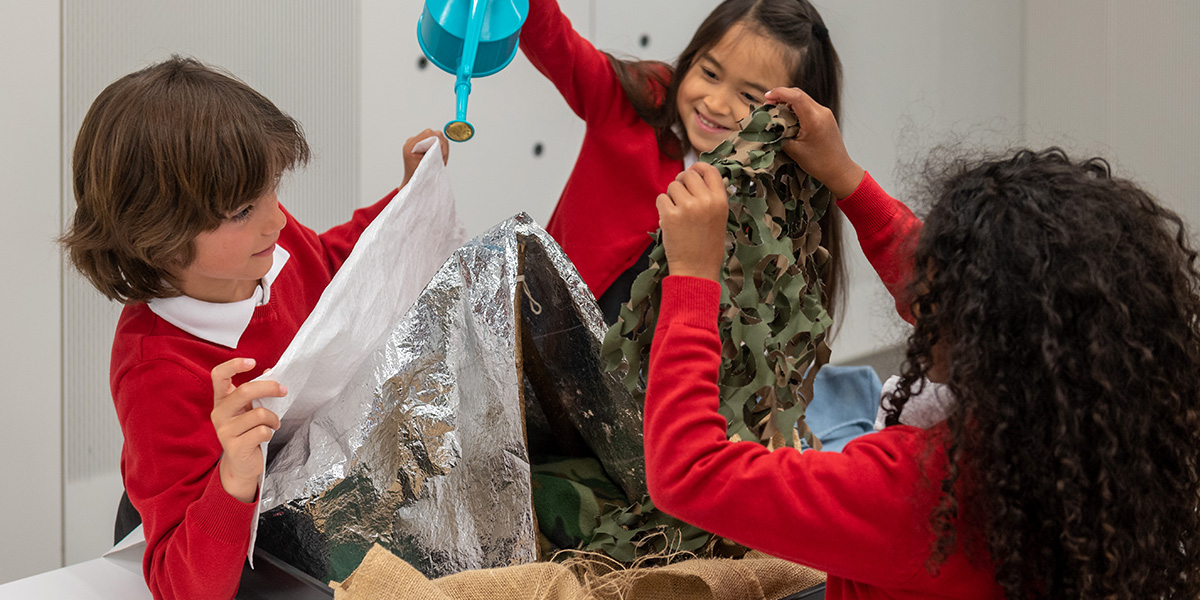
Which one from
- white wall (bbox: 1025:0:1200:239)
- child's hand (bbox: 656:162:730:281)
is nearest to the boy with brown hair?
child's hand (bbox: 656:162:730:281)

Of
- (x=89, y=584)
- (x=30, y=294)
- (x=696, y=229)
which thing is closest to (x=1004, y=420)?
(x=696, y=229)

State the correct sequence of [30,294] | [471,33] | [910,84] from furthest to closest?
[910,84], [30,294], [471,33]

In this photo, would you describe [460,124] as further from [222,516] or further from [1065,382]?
[1065,382]

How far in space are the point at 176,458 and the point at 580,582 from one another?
1.26ft

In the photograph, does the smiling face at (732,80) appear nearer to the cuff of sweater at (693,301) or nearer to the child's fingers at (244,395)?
the cuff of sweater at (693,301)

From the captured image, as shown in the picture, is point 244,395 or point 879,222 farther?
A: point 879,222

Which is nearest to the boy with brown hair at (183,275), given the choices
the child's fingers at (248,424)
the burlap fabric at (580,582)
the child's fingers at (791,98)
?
the child's fingers at (248,424)

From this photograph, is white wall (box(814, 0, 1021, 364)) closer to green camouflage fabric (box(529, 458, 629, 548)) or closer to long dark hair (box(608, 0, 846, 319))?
long dark hair (box(608, 0, 846, 319))

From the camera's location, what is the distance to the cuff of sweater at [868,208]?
1.00 meters

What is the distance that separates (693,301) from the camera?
787 mm

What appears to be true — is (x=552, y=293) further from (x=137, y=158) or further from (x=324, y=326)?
(x=137, y=158)

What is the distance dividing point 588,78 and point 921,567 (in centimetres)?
102

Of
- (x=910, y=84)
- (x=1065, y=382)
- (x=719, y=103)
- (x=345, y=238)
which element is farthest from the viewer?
(x=910, y=84)

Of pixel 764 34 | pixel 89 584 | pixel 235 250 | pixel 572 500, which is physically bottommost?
pixel 89 584
